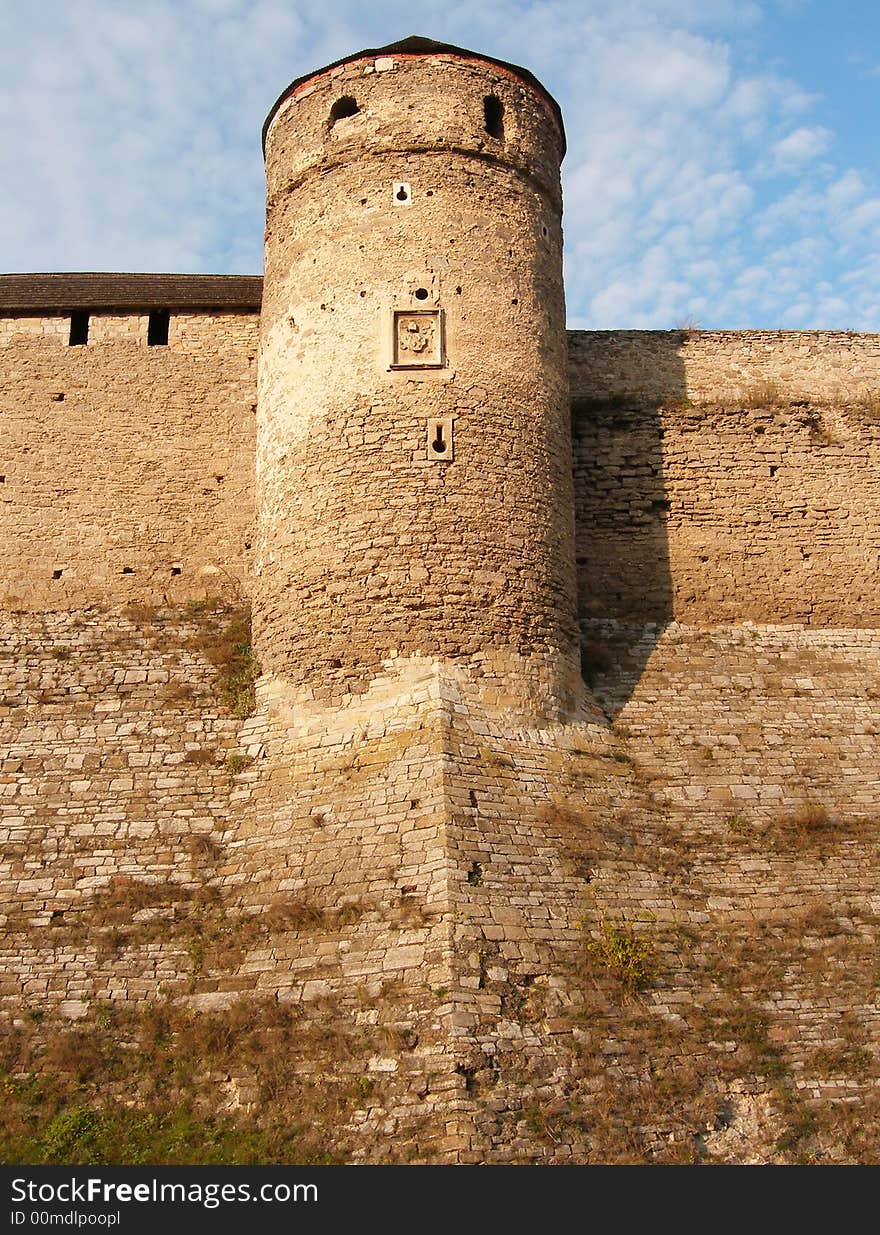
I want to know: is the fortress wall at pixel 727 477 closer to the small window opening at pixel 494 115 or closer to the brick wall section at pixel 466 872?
the brick wall section at pixel 466 872

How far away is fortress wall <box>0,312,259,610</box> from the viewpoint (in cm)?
1297

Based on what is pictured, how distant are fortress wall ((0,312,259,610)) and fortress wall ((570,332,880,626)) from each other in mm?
4063

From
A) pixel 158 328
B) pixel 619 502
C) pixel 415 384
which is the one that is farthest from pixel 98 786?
pixel 619 502

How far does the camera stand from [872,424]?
47.2 feet

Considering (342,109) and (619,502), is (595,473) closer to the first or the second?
(619,502)

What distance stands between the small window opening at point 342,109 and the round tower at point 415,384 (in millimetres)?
22

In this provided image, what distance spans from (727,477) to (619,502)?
4.49ft

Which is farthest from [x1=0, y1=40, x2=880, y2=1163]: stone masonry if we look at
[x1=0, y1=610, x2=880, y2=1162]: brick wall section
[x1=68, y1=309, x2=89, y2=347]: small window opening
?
[x1=68, y1=309, x2=89, y2=347]: small window opening

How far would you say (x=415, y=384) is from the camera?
11438 mm

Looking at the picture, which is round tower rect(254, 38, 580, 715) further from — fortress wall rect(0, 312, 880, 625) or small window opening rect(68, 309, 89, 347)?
small window opening rect(68, 309, 89, 347)

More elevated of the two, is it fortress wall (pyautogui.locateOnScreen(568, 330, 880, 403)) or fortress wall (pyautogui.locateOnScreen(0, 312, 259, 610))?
fortress wall (pyautogui.locateOnScreen(568, 330, 880, 403))

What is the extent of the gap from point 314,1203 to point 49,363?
10.3 m

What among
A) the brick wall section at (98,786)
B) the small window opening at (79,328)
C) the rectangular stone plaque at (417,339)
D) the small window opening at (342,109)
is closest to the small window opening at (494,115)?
the small window opening at (342,109)

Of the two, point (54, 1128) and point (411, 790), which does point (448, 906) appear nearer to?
point (411, 790)
